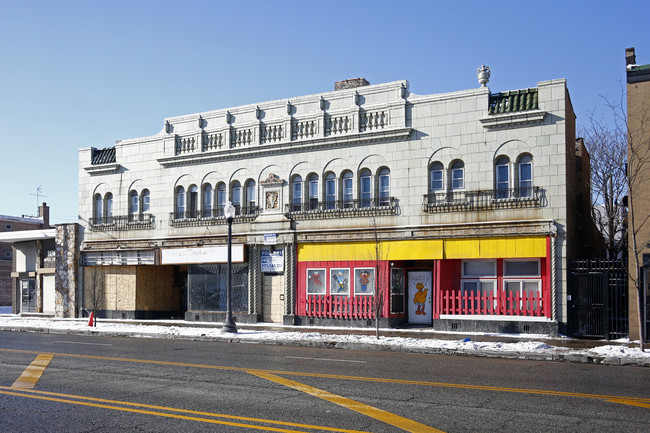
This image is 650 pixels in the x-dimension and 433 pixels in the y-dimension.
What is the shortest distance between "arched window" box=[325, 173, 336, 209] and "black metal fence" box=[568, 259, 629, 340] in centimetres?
967

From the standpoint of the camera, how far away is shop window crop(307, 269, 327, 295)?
2709 centimetres

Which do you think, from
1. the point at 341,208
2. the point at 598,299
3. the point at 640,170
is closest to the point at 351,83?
the point at 341,208

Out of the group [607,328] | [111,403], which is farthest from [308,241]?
[111,403]

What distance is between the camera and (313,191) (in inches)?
1096

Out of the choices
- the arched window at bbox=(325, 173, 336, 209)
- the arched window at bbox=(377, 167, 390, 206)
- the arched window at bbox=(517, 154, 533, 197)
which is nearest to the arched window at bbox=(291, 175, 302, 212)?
the arched window at bbox=(325, 173, 336, 209)

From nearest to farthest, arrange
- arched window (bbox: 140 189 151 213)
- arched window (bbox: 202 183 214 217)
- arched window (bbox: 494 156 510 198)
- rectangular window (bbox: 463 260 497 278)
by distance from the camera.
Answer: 1. arched window (bbox: 494 156 510 198)
2. rectangular window (bbox: 463 260 497 278)
3. arched window (bbox: 202 183 214 217)
4. arched window (bbox: 140 189 151 213)

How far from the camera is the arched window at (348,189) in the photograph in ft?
88.0

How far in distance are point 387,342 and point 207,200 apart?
14108 mm

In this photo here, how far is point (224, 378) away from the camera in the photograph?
12.4 meters

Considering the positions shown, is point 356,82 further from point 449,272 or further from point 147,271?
point 147,271

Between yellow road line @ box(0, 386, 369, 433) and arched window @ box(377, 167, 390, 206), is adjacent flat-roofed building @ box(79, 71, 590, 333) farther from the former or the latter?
yellow road line @ box(0, 386, 369, 433)

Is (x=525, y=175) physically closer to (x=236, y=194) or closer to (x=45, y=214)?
(x=236, y=194)

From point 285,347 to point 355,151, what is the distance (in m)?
9.81

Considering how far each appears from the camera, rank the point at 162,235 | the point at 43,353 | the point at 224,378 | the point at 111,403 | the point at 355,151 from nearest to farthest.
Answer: the point at 111,403
the point at 224,378
the point at 43,353
the point at 355,151
the point at 162,235
